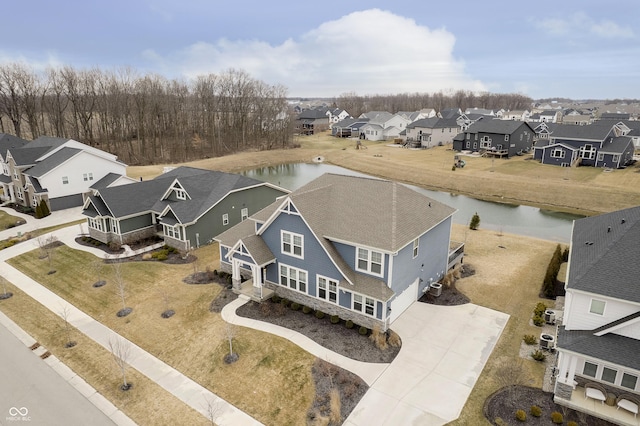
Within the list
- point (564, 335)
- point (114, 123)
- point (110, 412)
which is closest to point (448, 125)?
point (114, 123)

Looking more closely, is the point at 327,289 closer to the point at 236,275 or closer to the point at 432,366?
the point at 236,275

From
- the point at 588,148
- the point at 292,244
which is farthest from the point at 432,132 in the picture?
the point at 292,244

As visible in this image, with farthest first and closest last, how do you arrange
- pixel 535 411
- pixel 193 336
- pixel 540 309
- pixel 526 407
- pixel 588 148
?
1. pixel 588 148
2. pixel 540 309
3. pixel 193 336
4. pixel 526 407
5. pixel 535 411

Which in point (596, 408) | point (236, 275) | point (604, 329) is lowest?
point (596, 408)

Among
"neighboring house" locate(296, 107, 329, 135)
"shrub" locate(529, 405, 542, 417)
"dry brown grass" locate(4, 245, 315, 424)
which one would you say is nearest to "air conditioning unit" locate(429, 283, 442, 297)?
"shrub" locate(529, 405, 542, 417)

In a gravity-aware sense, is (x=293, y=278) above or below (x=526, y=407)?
above

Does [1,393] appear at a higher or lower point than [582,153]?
lower

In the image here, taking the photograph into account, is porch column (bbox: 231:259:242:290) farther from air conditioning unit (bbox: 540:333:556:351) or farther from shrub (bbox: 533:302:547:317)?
shrub (bbox: 533:302:547:317)

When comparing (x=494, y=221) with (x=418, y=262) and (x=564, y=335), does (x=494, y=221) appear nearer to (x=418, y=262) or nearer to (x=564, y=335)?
(x=418, y=262)
